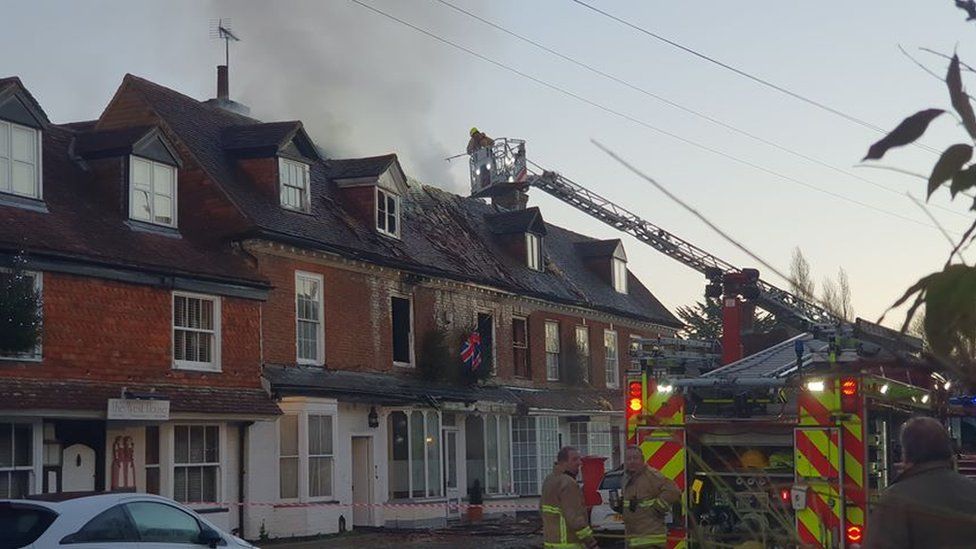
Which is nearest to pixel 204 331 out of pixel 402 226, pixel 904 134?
pixel 402 226

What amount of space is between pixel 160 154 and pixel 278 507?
6935 mm

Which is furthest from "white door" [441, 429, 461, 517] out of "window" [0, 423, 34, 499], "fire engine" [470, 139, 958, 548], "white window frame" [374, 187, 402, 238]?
"fire engine" [470, 139, 958, 548]

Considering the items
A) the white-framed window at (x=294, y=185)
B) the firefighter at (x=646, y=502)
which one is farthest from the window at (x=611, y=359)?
the firefighter at (x=646, y=502)

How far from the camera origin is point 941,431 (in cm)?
534

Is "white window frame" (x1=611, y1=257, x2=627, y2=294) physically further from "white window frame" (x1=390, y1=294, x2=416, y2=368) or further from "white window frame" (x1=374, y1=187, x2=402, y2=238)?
"white window frame" (x1=390, y1=294, x2=416, y2=368)

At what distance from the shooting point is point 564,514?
39.4ft

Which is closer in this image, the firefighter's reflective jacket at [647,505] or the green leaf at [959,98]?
the green leaf at [959,98]

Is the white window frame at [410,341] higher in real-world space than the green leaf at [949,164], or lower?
higher

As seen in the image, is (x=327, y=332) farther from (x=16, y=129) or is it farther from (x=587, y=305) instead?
(x=587, y=305)

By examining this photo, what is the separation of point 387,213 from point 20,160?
10624mm

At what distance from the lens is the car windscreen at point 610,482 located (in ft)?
75.9

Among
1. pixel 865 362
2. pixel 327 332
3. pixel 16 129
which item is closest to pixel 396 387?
pixel 327 332

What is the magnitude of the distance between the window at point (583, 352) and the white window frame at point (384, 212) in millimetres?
9807

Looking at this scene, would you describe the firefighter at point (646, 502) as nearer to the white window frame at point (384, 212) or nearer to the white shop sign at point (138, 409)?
the white shop sign at point (138, 409)
